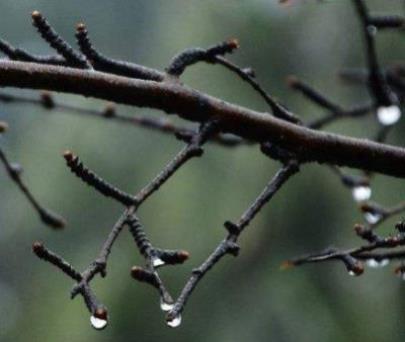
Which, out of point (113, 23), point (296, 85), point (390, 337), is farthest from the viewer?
point (113, 23)

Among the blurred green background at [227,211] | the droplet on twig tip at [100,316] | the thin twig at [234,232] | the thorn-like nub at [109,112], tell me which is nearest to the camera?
the droplet on twig tip at [100,316]

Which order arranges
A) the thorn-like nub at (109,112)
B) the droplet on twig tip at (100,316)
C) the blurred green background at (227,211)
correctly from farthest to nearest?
the blurred green background at (227,211) < the thorn-like nub at (109,112) < the droplet on twig tip at (100,316)

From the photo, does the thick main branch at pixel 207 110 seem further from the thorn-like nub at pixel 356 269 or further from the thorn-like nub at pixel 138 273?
the thorn-like nub at pixel 138 273

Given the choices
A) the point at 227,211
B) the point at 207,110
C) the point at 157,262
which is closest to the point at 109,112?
the point at 207,110

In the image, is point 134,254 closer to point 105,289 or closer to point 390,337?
point 105,289

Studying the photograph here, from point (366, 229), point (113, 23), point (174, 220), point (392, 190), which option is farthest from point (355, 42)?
point (113, 23)

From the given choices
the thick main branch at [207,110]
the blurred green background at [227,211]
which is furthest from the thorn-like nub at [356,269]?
the blurred green background at [227,211]
